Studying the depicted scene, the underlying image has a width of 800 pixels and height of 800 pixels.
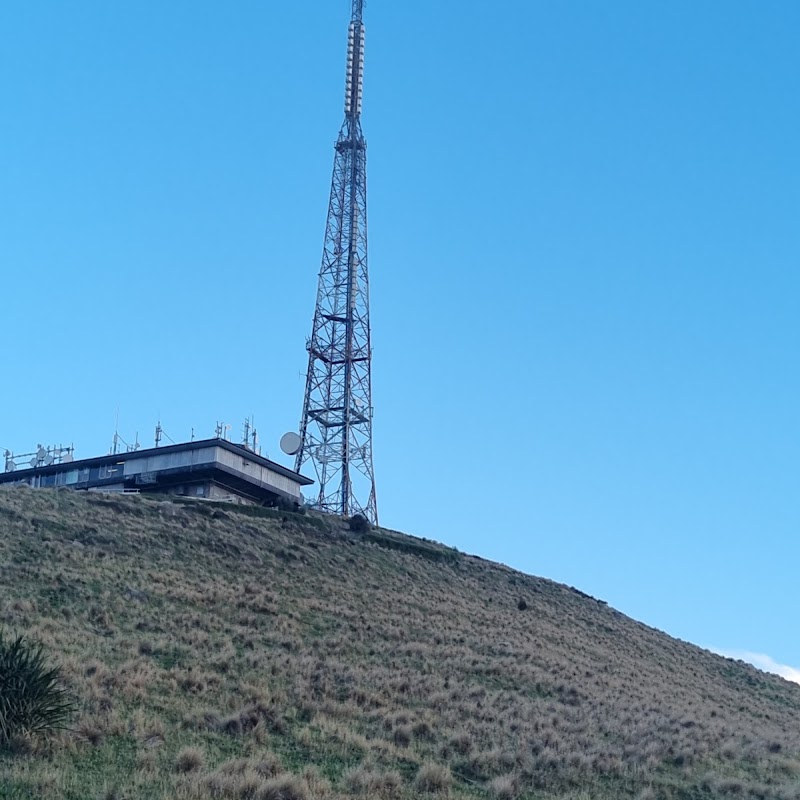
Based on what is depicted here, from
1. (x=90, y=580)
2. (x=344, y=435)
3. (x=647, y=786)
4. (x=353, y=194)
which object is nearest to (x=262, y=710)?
(x=647, y=786)

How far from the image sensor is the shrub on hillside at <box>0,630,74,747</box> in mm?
14305

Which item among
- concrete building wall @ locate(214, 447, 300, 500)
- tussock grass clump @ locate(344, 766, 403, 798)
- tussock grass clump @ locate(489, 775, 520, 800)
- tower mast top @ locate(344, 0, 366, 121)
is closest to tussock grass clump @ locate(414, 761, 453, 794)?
tussock grass clump @ locate(344, 766, 403, 798)

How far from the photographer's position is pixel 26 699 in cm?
1463

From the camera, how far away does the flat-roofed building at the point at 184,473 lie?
52.0 metres

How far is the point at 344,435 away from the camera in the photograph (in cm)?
5772

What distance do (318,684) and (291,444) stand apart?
38.1 metres

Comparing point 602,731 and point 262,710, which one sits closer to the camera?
point 262,710

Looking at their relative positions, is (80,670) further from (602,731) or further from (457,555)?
(457,555)

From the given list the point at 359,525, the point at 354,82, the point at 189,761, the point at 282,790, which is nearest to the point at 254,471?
the point at 359,525

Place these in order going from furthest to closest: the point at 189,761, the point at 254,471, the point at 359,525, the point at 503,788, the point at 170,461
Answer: the point at 254,471 → the point at 170,461 → the point at 359,525 → the point at 503,788 → the point at 189,761

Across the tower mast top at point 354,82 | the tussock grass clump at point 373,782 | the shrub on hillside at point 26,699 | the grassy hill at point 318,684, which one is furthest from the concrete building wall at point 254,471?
the tussock grass clump at point 373,782

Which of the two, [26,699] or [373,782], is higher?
[26,699]

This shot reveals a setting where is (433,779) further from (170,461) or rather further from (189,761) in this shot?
(170,461)

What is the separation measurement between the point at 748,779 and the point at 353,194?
4752 cm
